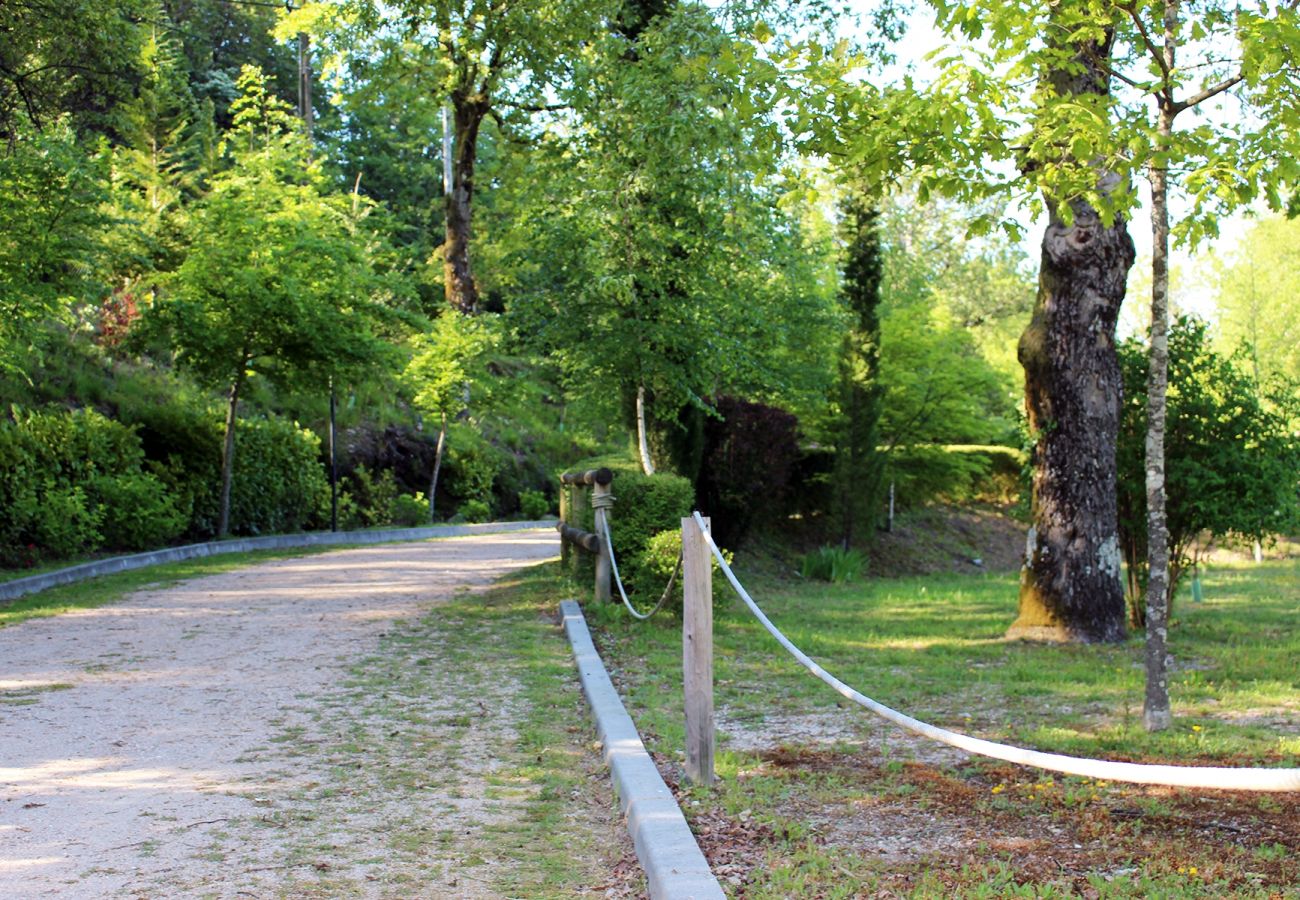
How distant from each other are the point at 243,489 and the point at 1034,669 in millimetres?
16628

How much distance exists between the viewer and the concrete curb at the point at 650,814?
12.9 ft

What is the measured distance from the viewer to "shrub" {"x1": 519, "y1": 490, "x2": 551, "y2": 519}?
3462cm

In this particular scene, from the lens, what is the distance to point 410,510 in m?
29.2

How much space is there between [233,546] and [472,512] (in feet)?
38.8

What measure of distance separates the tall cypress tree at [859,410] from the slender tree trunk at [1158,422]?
734 inches

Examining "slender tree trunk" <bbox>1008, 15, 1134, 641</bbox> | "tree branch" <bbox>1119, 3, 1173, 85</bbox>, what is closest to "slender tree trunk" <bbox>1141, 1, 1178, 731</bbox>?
"tree branch" <bbox>1119, 3, 1173, 85</bbox>

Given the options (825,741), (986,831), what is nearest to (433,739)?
(825,741)

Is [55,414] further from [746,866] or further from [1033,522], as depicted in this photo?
[746,866]

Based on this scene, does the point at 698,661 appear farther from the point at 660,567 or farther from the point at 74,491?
the point at 74,491

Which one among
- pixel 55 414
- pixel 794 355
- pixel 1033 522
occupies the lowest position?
pixel 1033 522

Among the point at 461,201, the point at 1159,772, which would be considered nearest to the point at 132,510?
the point at 461,201

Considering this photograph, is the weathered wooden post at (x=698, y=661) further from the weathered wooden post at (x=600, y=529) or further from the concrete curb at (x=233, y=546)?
the concrete curb at (x=233, y=546)

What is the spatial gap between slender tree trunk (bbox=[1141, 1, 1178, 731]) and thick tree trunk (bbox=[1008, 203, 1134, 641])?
3611 millimetres

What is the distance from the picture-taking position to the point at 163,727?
21.6 feet
